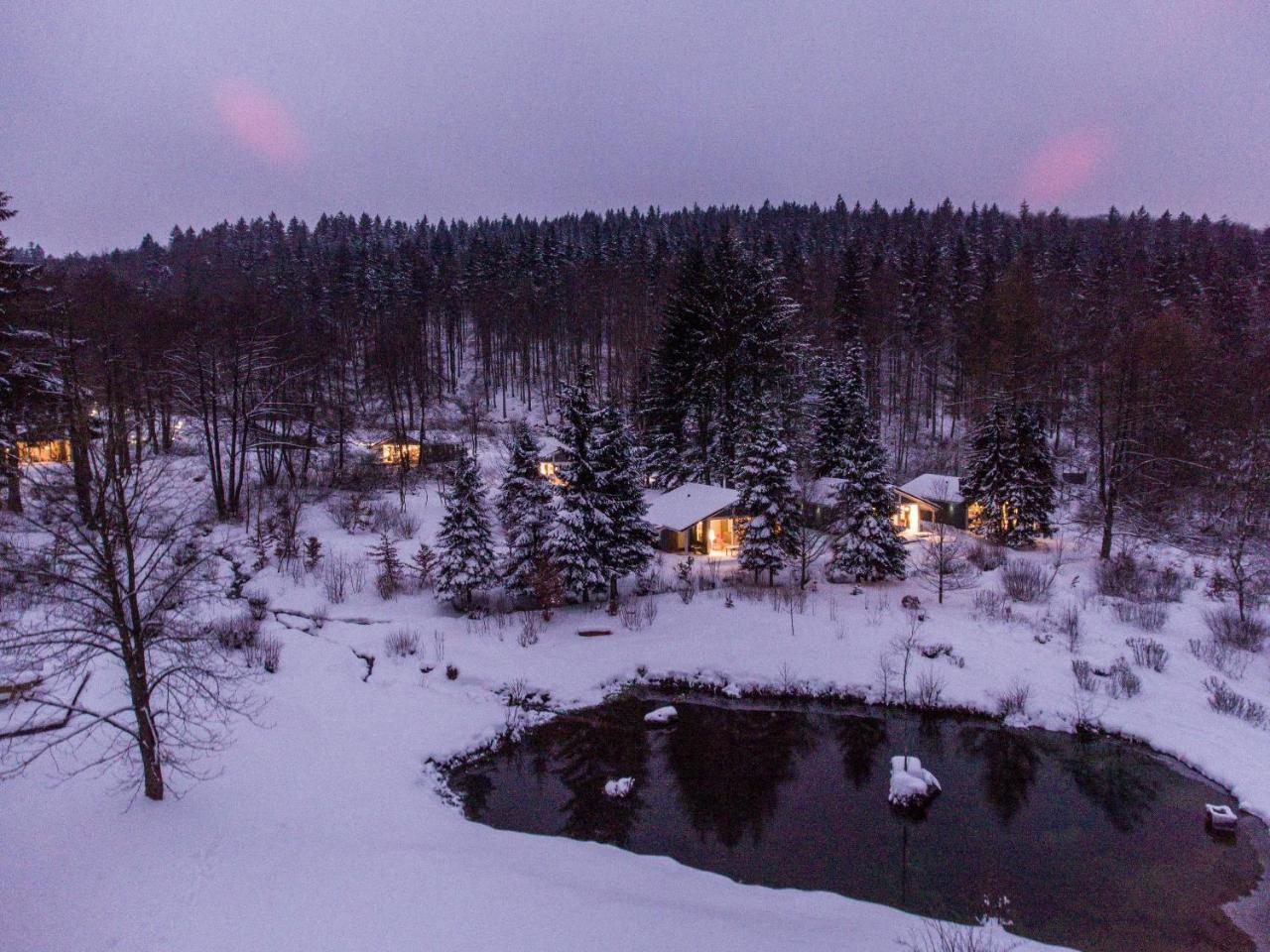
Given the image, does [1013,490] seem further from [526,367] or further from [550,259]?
[550,259]

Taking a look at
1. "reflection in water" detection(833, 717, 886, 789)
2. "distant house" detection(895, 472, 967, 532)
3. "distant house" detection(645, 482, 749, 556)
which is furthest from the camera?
"distant house" detection(895, 472, 967, 532)

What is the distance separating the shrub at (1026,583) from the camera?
2305 centimetres

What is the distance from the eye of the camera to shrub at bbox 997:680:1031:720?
1717cm

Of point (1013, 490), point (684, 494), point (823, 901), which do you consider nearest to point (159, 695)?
point (823, 901)

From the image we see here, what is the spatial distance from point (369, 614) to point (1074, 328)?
147ft

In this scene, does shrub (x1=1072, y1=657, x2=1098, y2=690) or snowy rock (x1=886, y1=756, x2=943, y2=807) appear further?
shrub (x1=1072, y1=657, x2=1098, y2=690)

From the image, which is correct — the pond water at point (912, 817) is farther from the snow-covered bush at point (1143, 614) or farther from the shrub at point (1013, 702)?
the snow-covered bush at point (1143, 614)

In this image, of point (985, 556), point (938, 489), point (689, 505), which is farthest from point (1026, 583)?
point (689, 505)

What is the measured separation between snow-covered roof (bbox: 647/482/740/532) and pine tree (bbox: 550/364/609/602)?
589 centimetres

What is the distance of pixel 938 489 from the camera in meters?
35.2

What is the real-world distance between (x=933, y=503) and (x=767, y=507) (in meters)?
13.9

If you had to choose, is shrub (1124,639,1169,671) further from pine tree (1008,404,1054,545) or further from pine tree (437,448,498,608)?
pine tree (437,448,498,608)

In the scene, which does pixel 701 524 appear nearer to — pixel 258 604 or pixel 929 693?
pixel 929 693

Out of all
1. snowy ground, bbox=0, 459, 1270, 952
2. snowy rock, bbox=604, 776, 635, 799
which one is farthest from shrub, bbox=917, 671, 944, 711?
snowy rock, bbox=604, 776, 635, 799
